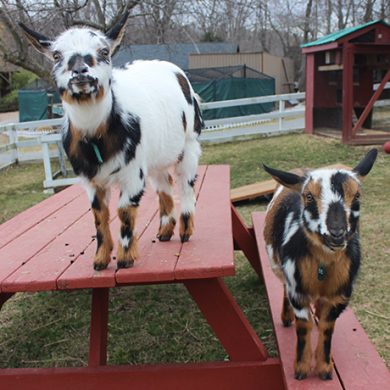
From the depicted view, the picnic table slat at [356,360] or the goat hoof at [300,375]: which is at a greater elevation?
the goat hoof at [300,375]

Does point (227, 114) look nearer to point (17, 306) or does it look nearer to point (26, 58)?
point (26, 58)

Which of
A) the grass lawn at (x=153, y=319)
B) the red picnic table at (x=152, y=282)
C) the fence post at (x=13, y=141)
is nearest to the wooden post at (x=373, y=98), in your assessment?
the grass lawn at (x=153, y=319)

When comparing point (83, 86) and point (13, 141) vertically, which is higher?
point (83, 86)

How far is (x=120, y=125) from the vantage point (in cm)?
249

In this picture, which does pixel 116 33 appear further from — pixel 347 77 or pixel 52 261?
pixel 347 77

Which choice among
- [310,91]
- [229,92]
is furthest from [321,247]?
[229,92]

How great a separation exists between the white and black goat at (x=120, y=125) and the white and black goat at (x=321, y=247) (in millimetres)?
772

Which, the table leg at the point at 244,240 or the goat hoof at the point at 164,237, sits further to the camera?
the table leg at the point at 244,240

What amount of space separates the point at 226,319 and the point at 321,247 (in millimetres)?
859

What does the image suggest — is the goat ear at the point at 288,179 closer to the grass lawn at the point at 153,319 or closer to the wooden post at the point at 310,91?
the grass lawn at the point at 153,319

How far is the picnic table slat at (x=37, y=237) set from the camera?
2898 mm

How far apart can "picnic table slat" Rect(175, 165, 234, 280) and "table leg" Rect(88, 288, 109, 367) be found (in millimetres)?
704

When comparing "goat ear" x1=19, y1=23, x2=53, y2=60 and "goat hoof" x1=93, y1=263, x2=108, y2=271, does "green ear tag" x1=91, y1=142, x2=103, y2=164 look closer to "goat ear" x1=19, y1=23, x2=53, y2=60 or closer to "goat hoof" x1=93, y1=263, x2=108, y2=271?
"goat ear" x1=19, y1=23, x2=53, y2=60

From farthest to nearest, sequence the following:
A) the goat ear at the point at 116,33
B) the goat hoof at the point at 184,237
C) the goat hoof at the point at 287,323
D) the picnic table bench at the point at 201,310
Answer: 1. the goat hoof at the point at 184,237
2. the goat hoof at the point at 287,323
3. the picnic table bench at the point at 201,310
4. the goat ear at the point at 116,33
